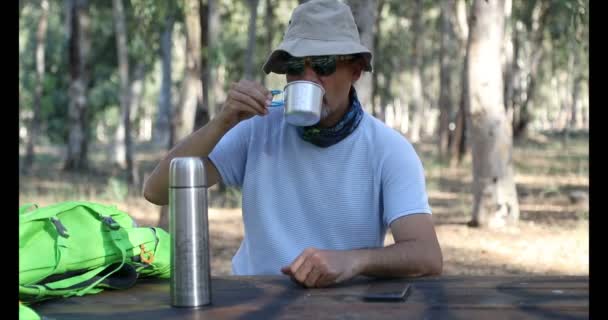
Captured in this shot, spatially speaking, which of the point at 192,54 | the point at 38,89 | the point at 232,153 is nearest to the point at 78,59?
the point at 38,89

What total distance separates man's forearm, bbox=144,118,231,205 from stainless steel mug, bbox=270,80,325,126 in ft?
1.37

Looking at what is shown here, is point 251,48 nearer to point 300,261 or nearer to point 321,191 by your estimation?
point 321,191

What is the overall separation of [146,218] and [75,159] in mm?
9524

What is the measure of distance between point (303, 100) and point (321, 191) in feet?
1.72

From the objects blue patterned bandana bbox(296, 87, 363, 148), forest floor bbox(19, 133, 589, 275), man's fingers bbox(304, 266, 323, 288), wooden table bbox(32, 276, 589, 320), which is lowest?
forest floor bbox(19, 133, 589, 275)

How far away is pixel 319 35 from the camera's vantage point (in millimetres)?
2854

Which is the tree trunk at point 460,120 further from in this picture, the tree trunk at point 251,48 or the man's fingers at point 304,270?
the man's fingers at point 304,270

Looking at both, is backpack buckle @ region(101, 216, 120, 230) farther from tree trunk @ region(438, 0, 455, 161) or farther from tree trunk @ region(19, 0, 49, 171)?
tree trunk @ region(19, 0, 49, 171)

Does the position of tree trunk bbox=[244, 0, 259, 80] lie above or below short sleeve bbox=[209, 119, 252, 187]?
above

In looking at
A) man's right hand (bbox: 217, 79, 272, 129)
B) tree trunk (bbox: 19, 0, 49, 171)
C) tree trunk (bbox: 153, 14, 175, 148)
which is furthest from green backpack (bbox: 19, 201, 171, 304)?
tree trunk (bbox: 153, 14, 175, 148)

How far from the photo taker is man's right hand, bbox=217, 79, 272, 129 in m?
2.72

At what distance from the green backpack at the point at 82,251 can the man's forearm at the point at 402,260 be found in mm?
633
